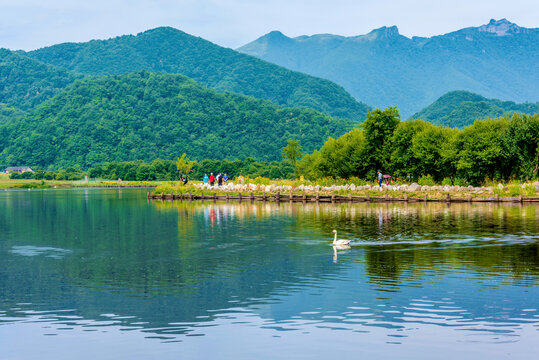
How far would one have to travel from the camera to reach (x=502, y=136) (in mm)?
69625

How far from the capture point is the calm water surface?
1512 cm

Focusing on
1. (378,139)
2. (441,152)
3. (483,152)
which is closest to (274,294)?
(483,152)

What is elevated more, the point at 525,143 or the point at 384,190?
the point at 525,143

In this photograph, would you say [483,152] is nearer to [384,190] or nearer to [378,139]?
[384,190]

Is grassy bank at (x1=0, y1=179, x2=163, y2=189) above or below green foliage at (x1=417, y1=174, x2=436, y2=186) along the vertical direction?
above

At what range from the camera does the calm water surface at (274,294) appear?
49.6 ft

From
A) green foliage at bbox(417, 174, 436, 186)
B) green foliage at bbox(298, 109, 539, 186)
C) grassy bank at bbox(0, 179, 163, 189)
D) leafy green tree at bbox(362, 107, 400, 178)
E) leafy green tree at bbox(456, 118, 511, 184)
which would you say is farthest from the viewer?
grassy bank at bbox(0, 179, 163, 189)

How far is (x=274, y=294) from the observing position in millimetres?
20234

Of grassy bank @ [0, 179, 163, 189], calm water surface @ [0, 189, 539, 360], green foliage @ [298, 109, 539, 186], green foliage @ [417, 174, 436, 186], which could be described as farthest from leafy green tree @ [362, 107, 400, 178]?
grassy bank @ [0, 179, 163, 189]

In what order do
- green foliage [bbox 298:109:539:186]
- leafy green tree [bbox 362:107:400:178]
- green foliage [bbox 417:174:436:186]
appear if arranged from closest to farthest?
1. green foliage [bbox 298:109:539:186]
2. green foliage [bbox 417:174:436:186]
3. leafy green tree [bbox 362:107:400:178]

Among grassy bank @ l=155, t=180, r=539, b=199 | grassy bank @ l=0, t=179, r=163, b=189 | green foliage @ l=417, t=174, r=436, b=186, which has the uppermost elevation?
grassy bank @ l=0, t=179, r=163, b=189

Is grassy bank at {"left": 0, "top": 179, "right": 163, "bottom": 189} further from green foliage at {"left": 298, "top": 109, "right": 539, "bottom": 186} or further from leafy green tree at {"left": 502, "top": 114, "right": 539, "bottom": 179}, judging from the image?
leafy green tree at {"left": 502, "top": 114, "right": 539, "bottom": 179}

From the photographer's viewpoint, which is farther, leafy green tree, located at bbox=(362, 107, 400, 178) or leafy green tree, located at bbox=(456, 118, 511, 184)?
leafy green tree, located at bbox=(362, 107, 400, 178)

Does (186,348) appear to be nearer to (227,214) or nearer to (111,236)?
(111,236)
